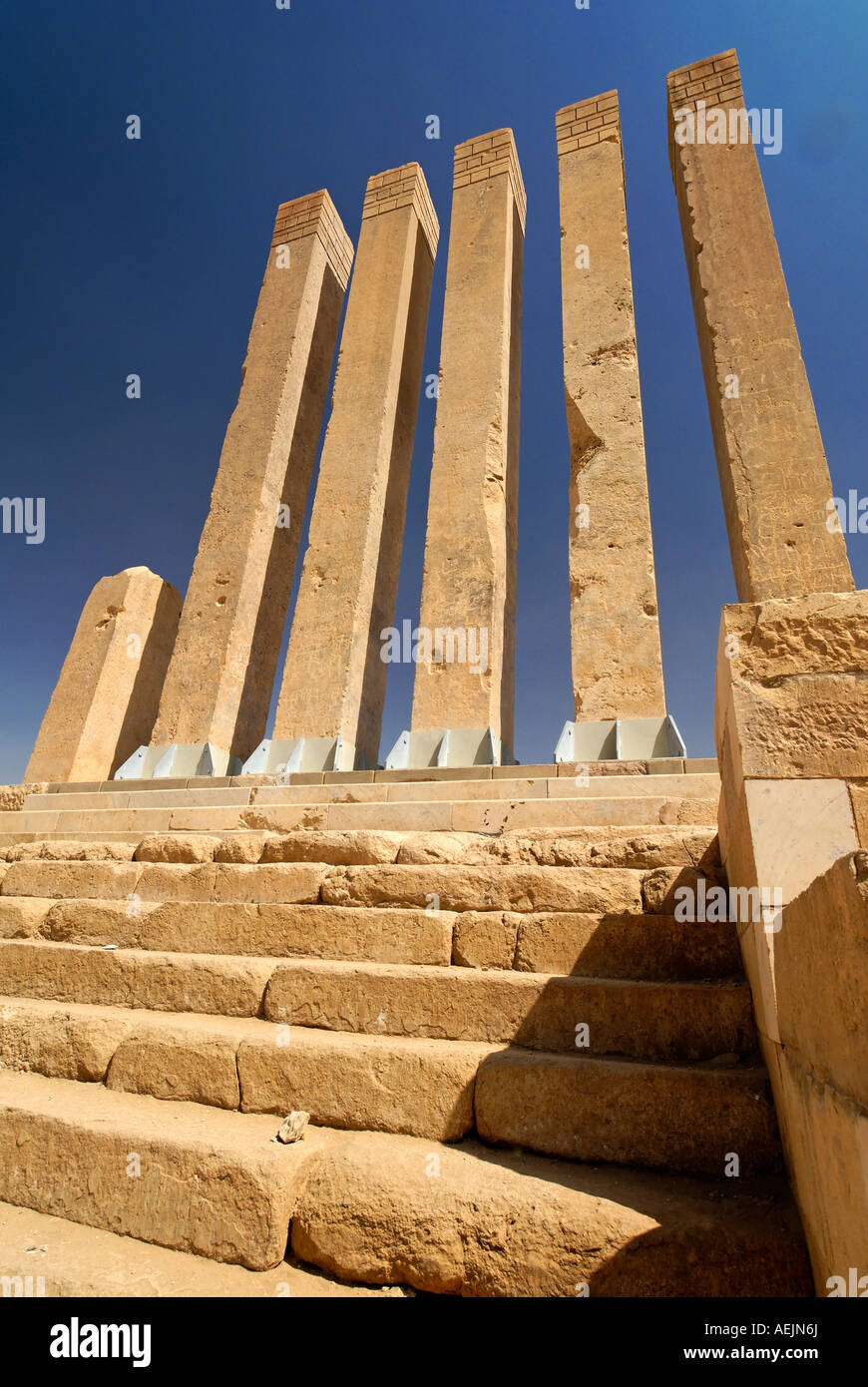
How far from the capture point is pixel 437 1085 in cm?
243

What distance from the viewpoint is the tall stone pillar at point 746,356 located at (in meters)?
6.75

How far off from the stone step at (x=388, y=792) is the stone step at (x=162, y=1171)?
3.19 metres

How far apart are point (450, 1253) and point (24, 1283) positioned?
47.0 inches

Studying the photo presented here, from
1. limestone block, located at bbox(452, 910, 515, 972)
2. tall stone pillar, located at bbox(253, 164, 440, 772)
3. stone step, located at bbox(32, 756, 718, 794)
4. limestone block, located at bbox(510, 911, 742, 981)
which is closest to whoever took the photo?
limestone block, located at bbox(510, 911, 742, 981)

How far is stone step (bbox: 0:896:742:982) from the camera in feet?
8.95

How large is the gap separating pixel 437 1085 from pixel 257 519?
27.2 ft

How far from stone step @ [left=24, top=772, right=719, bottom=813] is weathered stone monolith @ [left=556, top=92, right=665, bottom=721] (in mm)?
1620

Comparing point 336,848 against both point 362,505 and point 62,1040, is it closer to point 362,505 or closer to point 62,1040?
point 62,1040

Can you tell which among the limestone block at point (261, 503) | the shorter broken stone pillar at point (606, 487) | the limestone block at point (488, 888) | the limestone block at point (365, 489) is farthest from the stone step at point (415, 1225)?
the limestone block at point (261, 503)

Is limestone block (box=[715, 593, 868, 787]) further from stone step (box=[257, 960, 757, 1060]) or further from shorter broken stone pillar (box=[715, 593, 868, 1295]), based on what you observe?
stone step (box=[257, 960, 757, 1060])

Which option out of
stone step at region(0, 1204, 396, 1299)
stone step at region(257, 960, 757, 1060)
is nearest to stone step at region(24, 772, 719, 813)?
stone step at region(257, 960, 757, 1060)

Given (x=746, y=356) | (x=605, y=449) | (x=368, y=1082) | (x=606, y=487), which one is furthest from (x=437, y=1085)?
(x=746, y=356)

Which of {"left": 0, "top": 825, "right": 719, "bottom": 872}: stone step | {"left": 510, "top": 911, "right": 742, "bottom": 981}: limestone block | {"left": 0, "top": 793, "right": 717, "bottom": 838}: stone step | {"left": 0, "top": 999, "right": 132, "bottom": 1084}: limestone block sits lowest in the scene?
{"left": 0, "top": 999, "right": 132, "bottom": 1084}: limestone block

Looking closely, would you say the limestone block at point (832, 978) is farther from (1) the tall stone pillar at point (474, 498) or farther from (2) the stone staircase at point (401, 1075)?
(1) the tall stone pillar at point (474, 498)
